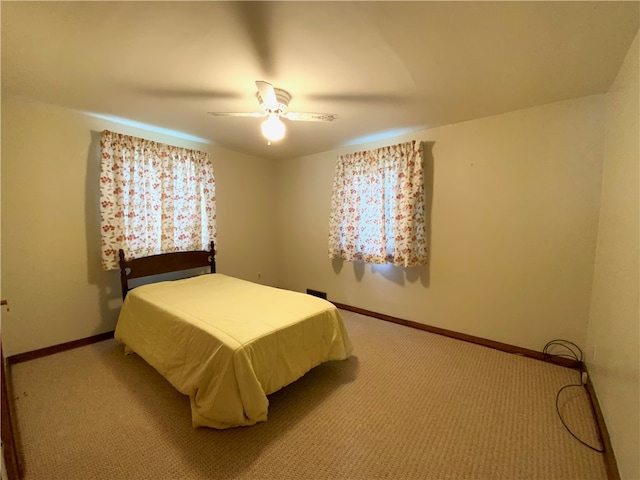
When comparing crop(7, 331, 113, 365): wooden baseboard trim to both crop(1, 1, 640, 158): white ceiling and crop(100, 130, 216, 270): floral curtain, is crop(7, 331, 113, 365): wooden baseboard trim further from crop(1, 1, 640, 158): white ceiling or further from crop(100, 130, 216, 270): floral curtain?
crop(1, 1, 640, 158): white ceiling

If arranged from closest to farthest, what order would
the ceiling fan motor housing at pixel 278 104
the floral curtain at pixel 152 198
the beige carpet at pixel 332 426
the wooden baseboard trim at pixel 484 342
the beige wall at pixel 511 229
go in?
the beige carpet at pixel 332 426, the ceiling fan motor housing at pixel 278 104, the beige wall at pixel 511 229, the wooden baseboard trim at pixel 484 342, the floral curtain at pixel 152 198

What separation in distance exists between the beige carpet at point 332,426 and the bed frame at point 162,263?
31.7 inches

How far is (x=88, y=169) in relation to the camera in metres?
2.67

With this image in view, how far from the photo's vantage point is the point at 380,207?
10.6 ft

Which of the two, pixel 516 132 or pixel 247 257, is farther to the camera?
pixel 247 257

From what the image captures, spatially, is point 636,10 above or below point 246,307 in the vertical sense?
above

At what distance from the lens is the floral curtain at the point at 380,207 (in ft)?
9.68

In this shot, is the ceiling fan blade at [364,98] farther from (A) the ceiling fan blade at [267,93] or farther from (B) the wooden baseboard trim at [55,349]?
(B) the wooden baseboard trim at [55,349]

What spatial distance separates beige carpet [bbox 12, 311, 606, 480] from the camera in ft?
4.63

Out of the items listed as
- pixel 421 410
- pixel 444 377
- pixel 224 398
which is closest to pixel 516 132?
pixel 444 377

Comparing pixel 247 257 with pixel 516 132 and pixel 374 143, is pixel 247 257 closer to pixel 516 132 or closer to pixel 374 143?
pixel 374 143

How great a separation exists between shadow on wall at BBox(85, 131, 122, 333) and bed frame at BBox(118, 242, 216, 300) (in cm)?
16

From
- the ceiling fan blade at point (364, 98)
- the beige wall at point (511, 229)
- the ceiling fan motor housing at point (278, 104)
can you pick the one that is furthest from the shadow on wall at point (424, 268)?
the ceiling fan motor housing at point (278, 104)

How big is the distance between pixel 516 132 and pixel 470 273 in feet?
4.51
